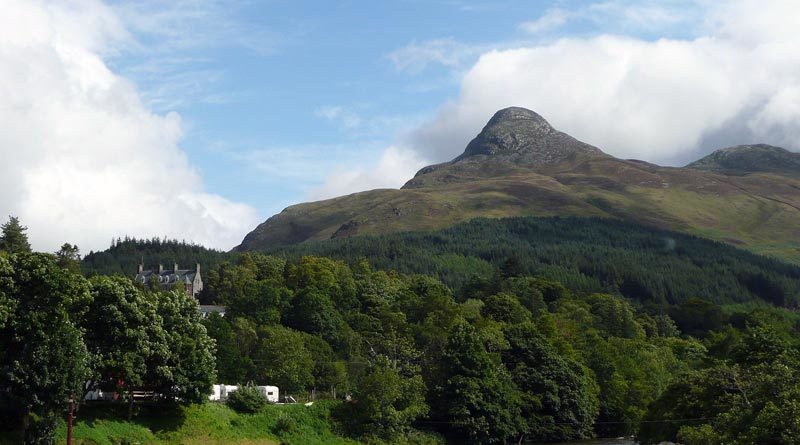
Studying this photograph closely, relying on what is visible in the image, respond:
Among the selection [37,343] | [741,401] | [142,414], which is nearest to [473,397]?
[741,401]

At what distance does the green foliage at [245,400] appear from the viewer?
97.8 metres

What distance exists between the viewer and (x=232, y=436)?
92.0 meters

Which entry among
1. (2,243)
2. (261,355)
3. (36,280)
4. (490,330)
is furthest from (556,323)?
(36,280)

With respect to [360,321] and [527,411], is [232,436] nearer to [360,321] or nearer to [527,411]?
[527,411]

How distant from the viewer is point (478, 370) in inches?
4668

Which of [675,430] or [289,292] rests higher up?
[289,292]

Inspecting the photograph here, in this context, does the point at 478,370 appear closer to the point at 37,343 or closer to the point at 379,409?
the point at 379,409

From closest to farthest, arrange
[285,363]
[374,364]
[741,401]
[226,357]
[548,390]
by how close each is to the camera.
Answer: [741,401] → [374,364] → [226,357] → [285,363] → [548,390]

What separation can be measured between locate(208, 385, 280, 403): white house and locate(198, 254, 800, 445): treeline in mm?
5581

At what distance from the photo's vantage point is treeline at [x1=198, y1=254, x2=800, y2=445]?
9112cm

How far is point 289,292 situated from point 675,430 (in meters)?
81.9

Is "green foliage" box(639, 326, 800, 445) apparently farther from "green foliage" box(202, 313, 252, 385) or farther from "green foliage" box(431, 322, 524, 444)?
"green foliage" box(202, 313, 252, 385)

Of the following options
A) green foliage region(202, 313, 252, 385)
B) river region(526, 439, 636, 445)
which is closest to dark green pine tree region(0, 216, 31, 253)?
green foliage region(202, 313, 252, 385)

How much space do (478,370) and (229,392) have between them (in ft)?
112
